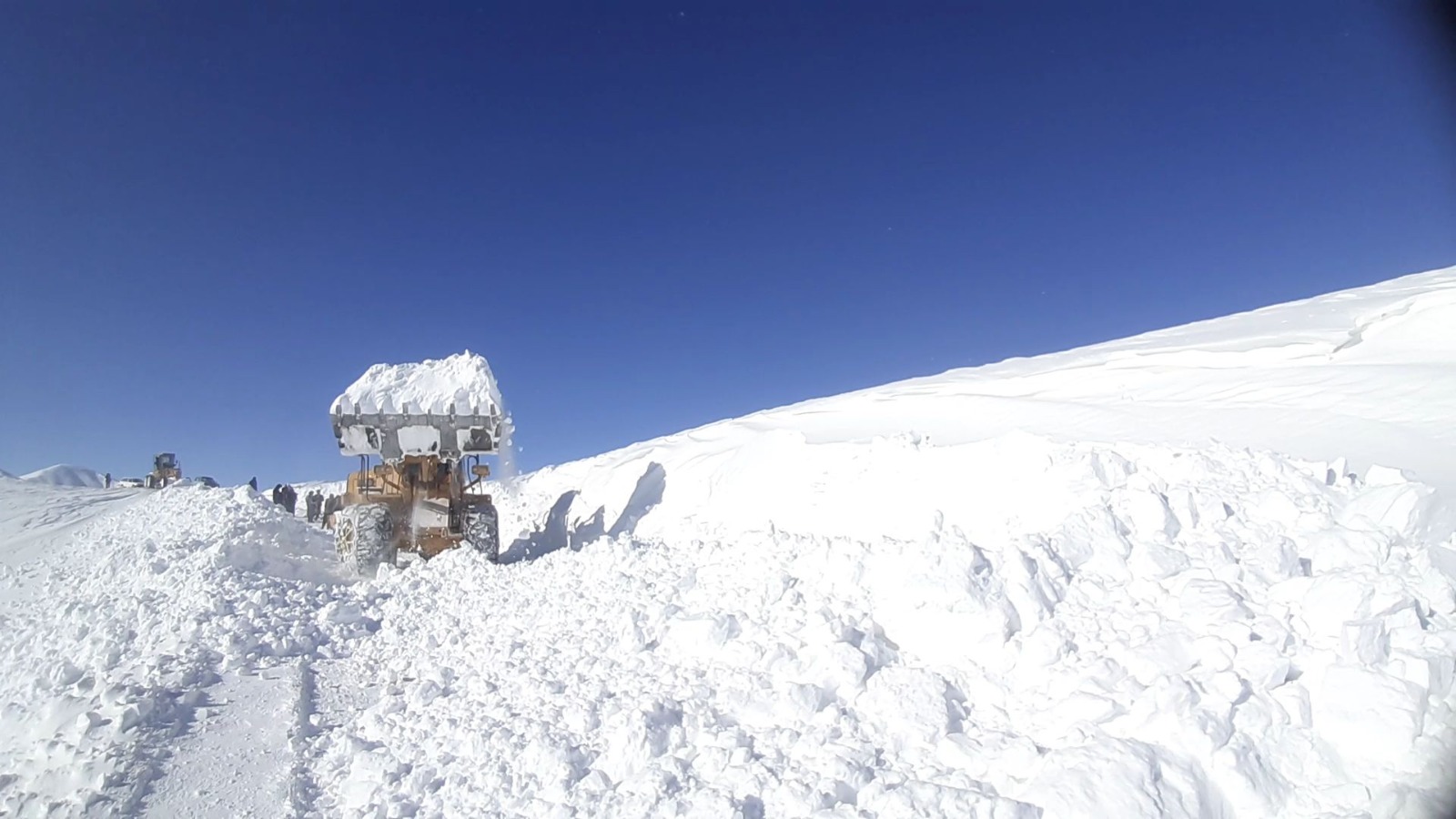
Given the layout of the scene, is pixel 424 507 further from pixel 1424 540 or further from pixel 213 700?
pixel 1424 540

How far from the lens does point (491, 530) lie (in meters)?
11.2

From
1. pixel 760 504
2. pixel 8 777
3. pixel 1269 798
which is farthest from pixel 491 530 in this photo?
pixel 1269 798

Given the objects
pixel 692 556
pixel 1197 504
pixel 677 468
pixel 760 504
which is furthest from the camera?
pixel 677 468

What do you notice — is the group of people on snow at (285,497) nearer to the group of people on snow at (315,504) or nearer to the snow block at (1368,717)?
the group of people on snow at (315,504)

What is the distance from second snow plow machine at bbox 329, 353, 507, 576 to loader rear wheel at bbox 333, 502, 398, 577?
0.15 m

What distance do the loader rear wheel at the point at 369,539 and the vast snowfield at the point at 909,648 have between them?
1398mm

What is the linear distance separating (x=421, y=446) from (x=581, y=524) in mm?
3302

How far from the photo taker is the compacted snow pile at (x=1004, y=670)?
12.1 ft

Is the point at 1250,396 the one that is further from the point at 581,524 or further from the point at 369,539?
the point at 369,539

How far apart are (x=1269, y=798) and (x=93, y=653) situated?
849 centimetres

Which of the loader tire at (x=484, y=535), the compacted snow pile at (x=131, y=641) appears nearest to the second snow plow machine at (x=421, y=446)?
the loader tire at (x=484, y=535)

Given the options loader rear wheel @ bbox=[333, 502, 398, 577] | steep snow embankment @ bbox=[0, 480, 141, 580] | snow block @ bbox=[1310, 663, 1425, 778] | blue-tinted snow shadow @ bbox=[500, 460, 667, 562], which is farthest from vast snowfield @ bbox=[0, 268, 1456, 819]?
steep snow embankment @ bbox=[0, 480, 141, 580]

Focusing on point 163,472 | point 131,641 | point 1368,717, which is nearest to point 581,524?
point 131,641

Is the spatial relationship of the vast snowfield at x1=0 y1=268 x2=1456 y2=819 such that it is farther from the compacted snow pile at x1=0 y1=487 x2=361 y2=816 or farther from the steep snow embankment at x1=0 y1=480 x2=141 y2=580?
the steep snow embankment at x1=0 y1=480 x2=141 y2=580
